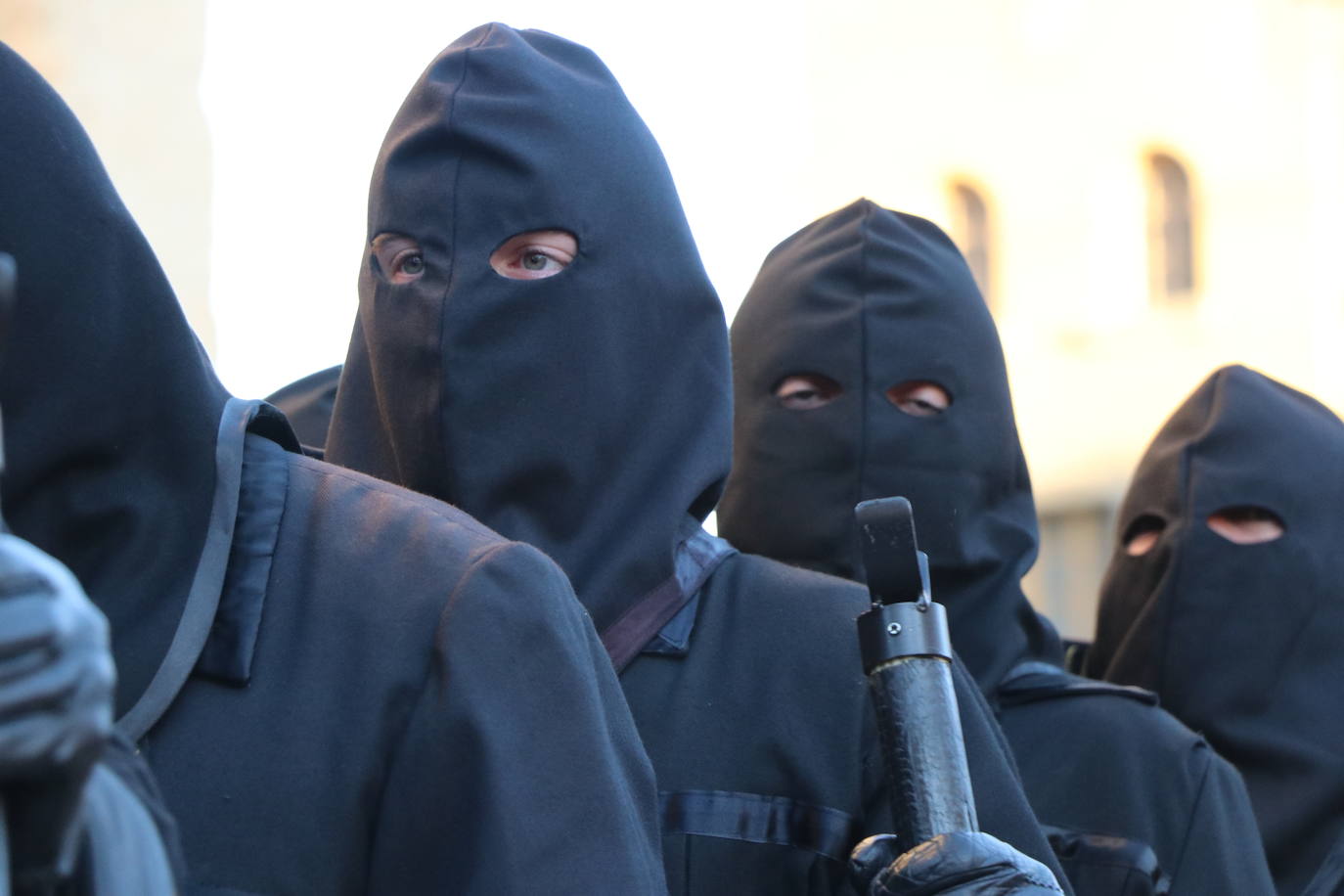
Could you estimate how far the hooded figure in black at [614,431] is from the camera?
244 centimetres

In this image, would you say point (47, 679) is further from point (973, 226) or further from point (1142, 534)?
point (973, 226)

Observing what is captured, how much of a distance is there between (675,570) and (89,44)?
138 inches

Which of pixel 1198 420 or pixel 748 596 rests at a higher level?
pixel 748 596

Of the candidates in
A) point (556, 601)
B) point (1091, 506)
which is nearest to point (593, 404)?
point (556, 601)

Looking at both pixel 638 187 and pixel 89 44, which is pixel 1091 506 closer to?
pixel 89 44

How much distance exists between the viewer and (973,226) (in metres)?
20.2

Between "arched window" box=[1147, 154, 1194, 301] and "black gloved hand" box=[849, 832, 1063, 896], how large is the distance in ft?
56.0

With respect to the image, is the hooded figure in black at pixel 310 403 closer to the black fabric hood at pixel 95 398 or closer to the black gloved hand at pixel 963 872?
the black gloved hand at pixel 963 872

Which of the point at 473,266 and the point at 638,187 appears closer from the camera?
the point at 473,266

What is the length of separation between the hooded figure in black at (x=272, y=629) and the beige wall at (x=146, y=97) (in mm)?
3821

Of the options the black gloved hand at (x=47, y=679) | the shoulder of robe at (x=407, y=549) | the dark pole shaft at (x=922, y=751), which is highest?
the black gloved hand at (x=47, y=679)

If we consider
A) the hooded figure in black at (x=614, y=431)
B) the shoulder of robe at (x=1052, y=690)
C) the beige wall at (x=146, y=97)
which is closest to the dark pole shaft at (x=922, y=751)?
the hooded figure in black at (x=614, y=431)

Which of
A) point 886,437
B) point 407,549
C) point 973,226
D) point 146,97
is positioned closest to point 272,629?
point 407,549

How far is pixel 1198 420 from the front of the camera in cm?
436
